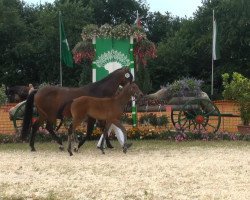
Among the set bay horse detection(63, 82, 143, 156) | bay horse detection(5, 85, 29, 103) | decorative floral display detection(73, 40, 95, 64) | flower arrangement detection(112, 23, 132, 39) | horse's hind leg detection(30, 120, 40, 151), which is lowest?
horse's hind leg detection(30, 120, 40, 151)

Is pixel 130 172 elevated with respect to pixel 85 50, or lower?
lower

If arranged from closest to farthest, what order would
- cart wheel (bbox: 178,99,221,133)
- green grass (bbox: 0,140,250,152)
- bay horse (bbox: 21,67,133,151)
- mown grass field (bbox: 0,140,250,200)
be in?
mown grass field (bbox: 0,140,250,200)
bay horse (bbox: 21,67,133,151)
green grass (bbox: 0,140,250,152)
cart wheel (bbox: 178,99,221,133)

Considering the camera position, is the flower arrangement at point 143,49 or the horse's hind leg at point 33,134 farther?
the flower arrangement at point 143,49

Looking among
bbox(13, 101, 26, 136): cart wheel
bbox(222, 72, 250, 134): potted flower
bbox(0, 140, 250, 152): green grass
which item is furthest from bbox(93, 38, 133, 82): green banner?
bbox(222, 72, 250, 134): potted flower

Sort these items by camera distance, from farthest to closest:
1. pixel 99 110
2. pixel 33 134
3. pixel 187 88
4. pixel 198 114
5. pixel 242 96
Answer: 1. pixel 187 88
2. pixel 242 96
3. pixel 198 114
4. pixel 33 134
5. pixel 99 110

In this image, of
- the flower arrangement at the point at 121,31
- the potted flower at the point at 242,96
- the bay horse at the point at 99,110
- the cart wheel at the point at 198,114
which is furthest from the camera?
the potted flower at the point at 242,96

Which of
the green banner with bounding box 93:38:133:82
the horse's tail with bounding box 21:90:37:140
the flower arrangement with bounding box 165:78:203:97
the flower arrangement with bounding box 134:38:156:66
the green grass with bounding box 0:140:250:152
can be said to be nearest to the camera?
the green grass with bounding box 0:140:250:152

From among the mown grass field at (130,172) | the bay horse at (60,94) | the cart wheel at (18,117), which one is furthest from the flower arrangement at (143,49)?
the cart wheel at (18,117)

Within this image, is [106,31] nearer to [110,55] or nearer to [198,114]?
[110,55]

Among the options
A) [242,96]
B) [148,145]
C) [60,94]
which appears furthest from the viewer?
[242,96]

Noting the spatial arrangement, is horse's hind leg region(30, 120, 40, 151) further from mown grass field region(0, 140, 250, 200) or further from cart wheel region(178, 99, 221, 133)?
cart wheel region(178, 99, 221, 133)

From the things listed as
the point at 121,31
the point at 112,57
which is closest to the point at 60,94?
the point at 112,57

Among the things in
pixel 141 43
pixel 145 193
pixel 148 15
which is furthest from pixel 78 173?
pixel 148 15

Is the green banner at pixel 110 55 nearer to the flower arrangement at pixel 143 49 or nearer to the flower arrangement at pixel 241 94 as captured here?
the flower arrangement at pixel 143 49
